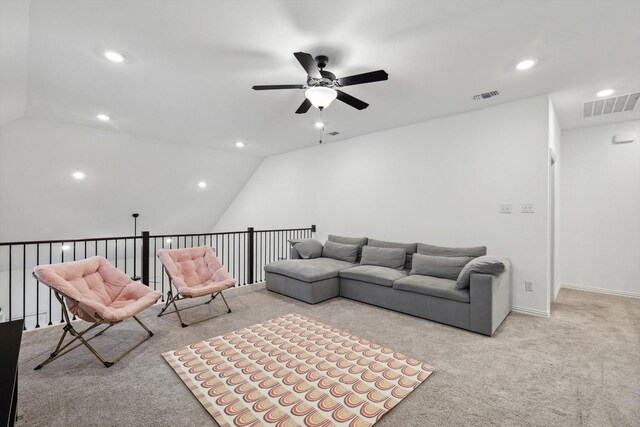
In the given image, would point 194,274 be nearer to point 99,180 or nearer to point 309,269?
point 309,269

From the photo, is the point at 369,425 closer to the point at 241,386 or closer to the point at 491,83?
the point at 241,386

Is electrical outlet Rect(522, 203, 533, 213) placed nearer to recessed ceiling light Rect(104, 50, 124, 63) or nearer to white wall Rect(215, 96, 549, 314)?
white wall Rect(215, 96, 549, 314)

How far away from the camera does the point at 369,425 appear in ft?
5.72

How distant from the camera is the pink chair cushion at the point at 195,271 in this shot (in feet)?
11.0

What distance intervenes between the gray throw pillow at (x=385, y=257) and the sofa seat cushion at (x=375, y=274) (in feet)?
0.35

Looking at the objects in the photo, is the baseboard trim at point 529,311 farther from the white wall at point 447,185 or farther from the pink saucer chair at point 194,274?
the pink saucer chair at point 194,274

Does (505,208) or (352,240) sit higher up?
(505,208)

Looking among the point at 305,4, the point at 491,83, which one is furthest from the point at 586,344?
the point at 305,4

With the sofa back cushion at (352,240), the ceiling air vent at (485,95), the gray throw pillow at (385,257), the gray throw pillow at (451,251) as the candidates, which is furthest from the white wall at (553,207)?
the sofa back cushion at (352,240)

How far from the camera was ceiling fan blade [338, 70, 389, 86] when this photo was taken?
2.40 metres

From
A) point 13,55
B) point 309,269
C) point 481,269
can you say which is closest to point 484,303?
point 481,269

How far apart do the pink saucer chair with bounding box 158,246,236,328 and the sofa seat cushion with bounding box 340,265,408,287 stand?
166 cm

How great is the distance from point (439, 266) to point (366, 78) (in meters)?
2.54

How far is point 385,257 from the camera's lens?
4484 millimetres
